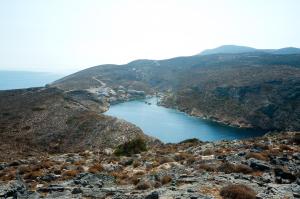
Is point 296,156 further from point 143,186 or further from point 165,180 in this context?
point 143,186

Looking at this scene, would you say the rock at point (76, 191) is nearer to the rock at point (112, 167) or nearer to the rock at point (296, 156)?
the rock at point (112, 167)

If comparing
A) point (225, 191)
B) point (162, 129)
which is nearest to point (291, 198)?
point (225, 191)

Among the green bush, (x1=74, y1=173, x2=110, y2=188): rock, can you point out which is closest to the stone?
(x1=74, y1=173, x2=110, y2=188): rock

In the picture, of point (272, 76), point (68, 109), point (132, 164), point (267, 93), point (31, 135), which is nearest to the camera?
point (132, 164)

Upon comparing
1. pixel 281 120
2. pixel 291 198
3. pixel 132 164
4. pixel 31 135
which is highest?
pixel 291 198

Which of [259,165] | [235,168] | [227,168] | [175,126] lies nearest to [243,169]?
[235,168]

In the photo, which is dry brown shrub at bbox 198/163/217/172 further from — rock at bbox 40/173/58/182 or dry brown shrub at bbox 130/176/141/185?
rock at bbox 40/173/58/182

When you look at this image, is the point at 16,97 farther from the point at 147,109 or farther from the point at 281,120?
the point at 281,120
